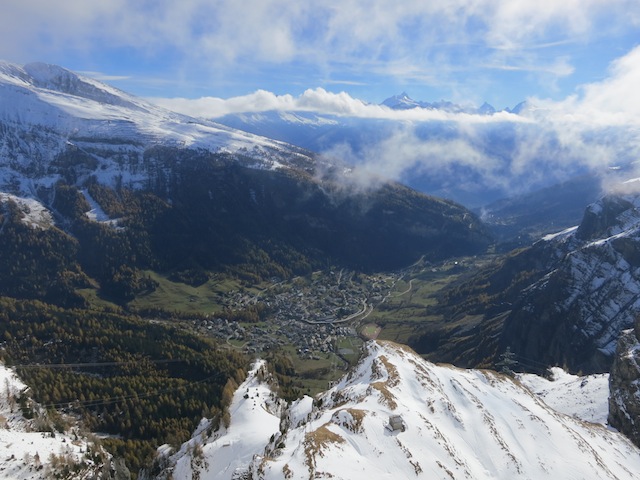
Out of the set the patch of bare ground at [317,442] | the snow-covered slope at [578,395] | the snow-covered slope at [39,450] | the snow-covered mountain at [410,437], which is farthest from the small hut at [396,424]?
the snow-covered slope at [39,450]

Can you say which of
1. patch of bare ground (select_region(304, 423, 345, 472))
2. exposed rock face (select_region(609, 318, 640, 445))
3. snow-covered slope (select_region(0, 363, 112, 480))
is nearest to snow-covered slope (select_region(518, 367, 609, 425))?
exposed rock face (select_region(609, 318, 640, 445))

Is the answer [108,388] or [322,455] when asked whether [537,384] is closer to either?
→ [322,455]

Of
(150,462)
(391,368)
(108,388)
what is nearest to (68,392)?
(108,388)

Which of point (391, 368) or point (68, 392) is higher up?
point (391, 368)

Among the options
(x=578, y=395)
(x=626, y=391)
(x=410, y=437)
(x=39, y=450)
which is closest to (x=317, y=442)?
(x=410, y=437)

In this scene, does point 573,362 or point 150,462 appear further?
point 573,362

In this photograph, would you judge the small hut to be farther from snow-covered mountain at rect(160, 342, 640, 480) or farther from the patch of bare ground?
the patch of bare ground

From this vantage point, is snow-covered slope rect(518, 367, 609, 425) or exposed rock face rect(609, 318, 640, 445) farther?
snow-covered slope rect(518, 367, 609, 425)
